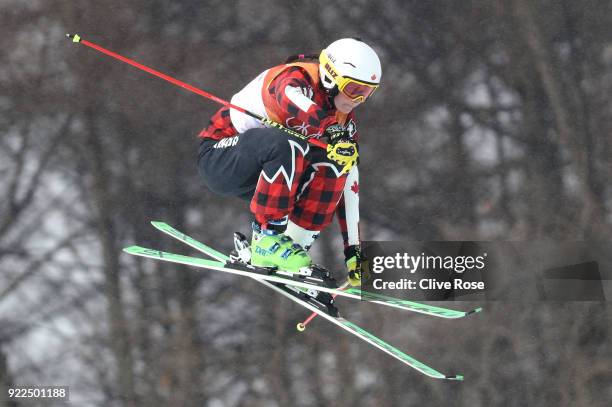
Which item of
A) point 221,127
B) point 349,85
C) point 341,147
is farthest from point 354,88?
point 221,127

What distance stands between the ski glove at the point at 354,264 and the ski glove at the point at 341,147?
0.72 meters

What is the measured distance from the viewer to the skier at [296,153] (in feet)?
21.1

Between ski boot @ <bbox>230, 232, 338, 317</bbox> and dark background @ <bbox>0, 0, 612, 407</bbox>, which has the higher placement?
dark background @ <bbox>0, 0, 612, 407</bbox>

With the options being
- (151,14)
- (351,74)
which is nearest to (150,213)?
(151,14)

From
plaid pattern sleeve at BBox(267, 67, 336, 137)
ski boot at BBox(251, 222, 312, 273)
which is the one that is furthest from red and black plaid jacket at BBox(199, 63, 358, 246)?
ski boot at BBox(251, 222, 312, 273)

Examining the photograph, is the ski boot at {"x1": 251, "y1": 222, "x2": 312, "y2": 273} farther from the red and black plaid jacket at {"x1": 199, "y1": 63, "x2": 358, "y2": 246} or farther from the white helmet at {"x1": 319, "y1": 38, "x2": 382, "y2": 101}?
the white helmet at {"x1": 319, "y1": 38, "x2": 382, "y2": 101}

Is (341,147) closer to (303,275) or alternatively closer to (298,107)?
(298,107)

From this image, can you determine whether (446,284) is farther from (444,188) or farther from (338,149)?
(444,188)

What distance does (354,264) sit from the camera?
7012 mm

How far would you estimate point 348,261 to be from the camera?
705 centimetres

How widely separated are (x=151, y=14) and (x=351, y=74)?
7.12 m

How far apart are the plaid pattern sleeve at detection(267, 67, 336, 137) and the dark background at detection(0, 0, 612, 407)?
629cm

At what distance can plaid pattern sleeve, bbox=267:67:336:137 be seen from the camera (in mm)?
6309

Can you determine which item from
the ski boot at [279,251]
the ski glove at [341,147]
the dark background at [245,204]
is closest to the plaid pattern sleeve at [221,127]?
the ski boot at [279,251]
